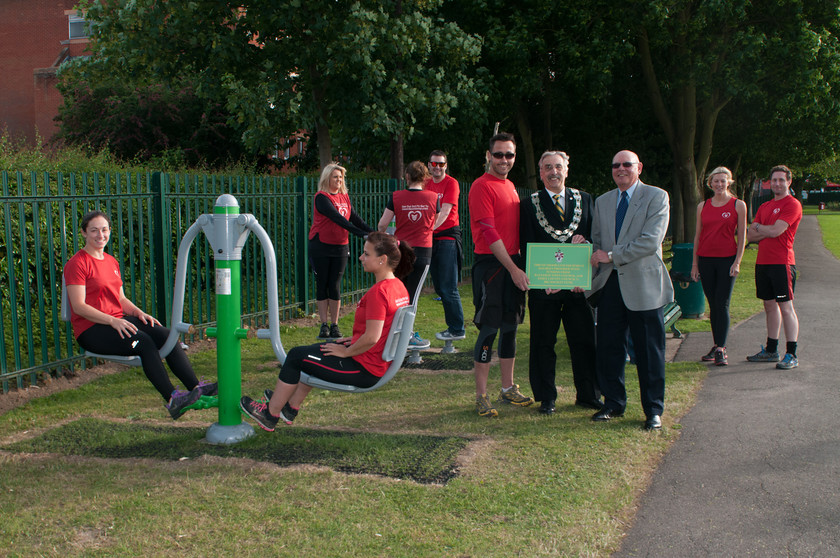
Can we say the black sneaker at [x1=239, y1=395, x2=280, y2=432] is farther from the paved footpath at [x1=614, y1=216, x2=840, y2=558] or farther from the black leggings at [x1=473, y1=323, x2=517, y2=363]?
the paved footpath at [x1=614, y1=216, x2=840, y2=558]

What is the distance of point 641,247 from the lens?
5.26 meters

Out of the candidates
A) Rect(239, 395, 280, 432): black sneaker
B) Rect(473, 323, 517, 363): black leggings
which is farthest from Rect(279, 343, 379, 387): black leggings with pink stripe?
Rect(473, 323, 517, 363): black leggings

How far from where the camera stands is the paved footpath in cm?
364

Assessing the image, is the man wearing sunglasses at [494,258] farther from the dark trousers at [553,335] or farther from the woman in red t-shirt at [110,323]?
the woman in red t-shirt at [110,323]

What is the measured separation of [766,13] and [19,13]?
1308 inches

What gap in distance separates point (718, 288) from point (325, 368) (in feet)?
14.8

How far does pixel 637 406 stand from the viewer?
597 centimetres

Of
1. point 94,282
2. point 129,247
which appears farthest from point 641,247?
point 129,247

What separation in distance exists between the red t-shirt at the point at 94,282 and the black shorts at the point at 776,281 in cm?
584

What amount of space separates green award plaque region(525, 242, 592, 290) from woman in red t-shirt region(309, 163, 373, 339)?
322cm

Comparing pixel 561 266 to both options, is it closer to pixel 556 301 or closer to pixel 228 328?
pixel 556 301

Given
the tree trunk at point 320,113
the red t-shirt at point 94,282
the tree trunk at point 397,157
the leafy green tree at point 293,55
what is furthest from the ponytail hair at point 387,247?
the tree trunk at point 397,157

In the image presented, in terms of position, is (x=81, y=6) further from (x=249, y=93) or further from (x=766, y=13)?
(x=766, y=13)

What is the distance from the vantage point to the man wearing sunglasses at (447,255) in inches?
312
